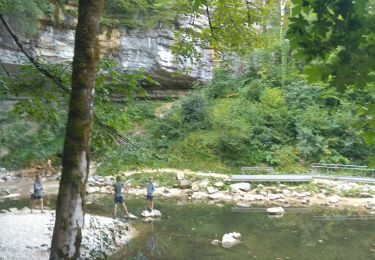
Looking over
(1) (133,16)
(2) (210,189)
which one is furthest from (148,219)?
(1) (133,16)

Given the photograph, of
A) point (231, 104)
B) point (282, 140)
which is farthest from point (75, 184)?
point (231, 104)

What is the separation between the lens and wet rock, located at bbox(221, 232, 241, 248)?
33.5ft

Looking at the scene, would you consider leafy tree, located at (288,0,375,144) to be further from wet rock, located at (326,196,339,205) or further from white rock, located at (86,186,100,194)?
white rock, located at (86,186,100,194)

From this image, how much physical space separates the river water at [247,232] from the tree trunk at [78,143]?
500 centimetres

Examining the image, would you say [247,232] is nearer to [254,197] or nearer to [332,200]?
[254,197]

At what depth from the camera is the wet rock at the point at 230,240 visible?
10219 millimetres

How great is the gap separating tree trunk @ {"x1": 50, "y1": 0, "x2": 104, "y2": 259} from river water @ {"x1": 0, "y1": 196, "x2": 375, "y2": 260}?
5001mm

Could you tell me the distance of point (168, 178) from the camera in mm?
18578

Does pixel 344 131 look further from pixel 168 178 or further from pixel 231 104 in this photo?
pixel 168 178

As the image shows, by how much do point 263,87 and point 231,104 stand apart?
269 cm

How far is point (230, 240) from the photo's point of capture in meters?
10.4

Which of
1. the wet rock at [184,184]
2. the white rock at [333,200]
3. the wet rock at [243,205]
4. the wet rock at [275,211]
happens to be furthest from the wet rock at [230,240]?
the wet rock at [184,184]

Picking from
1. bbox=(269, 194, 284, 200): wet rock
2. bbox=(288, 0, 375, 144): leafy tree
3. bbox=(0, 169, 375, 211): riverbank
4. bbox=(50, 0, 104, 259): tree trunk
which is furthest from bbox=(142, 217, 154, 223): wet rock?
bbox=(288, 0, 375, 144): leafy tree

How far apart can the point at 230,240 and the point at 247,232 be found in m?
1.29
